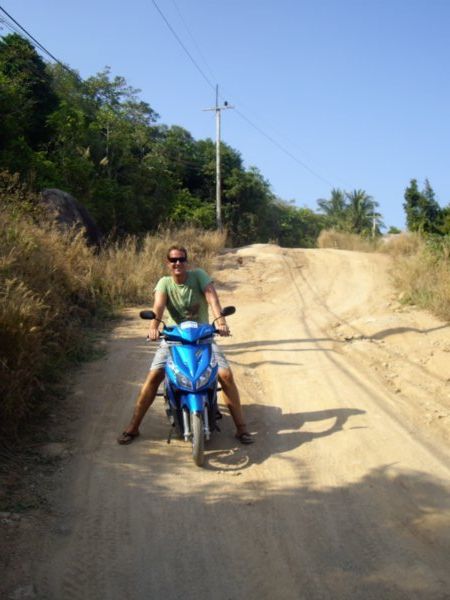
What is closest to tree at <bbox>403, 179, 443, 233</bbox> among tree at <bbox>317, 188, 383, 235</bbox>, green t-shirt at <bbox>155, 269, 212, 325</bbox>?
tree at <bbox>317, 188, 383, 235</bbox>

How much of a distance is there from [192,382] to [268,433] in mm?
1156

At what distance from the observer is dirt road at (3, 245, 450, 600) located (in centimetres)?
310

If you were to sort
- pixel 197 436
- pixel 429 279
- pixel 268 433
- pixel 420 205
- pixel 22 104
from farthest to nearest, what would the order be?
1. pixel 420 205
2. pixel 22 104
3. pixel 429 279
4. pixel 268 433
5. pixel 197 436

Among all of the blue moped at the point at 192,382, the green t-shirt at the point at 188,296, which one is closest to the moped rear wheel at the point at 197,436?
the blue moped at the point at 192,382

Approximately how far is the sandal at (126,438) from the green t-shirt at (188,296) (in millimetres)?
1193

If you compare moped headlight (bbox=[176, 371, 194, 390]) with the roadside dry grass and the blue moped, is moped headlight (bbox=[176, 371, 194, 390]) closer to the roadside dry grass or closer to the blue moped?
the blue moped

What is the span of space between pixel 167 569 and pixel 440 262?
31.2 ft

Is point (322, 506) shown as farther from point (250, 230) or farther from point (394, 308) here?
point (250, 230)

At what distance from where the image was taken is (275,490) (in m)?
4.18

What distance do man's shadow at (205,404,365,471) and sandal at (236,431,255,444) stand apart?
0.04 metres

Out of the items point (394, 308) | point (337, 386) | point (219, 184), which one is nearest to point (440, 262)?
point (394, 308)

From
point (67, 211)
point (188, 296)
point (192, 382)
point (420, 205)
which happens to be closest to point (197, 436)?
point (192, 382)

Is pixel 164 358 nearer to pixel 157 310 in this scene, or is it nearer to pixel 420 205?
pixel 157 310

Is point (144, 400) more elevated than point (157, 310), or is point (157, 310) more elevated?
point (157, 310)
